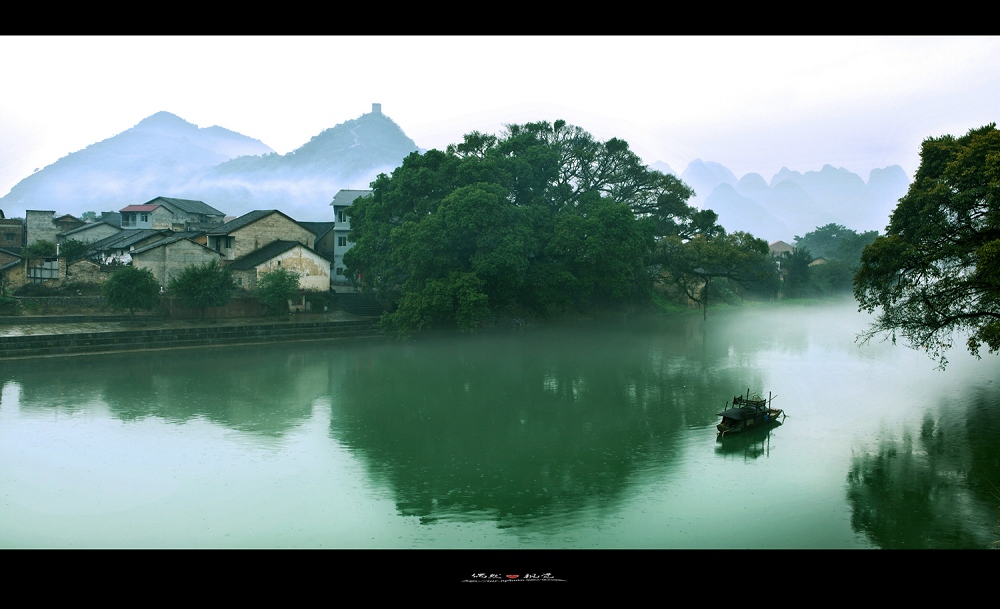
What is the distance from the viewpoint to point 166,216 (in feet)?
82.2

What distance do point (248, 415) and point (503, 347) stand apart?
7.13 meters

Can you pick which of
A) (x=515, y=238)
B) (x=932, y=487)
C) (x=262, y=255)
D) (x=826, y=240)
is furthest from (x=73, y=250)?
(x=826, y=240)

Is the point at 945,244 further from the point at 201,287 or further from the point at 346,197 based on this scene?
the point at 346,197

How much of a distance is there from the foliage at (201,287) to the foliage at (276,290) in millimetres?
955

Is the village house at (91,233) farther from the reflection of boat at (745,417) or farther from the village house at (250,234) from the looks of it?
the reflection of boat at (745,417)

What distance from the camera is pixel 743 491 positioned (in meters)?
6.75

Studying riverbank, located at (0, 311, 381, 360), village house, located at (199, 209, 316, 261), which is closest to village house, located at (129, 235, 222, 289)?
village house, located at (199, 209, 316, 261)

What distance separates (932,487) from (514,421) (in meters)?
4.94

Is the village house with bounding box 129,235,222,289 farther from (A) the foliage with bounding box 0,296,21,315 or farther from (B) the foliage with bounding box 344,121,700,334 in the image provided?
(B) the foliage with bounding box 344,121,700,334

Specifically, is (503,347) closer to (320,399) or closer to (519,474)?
(320,399)

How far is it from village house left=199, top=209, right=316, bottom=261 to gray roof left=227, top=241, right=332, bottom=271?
204 millimetres

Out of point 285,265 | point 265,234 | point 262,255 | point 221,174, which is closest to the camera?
point 285,265

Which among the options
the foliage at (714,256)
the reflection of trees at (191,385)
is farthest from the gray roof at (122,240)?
the foliage at (714,256)

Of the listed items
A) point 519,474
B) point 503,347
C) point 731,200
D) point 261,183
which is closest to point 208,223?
point 503,347
